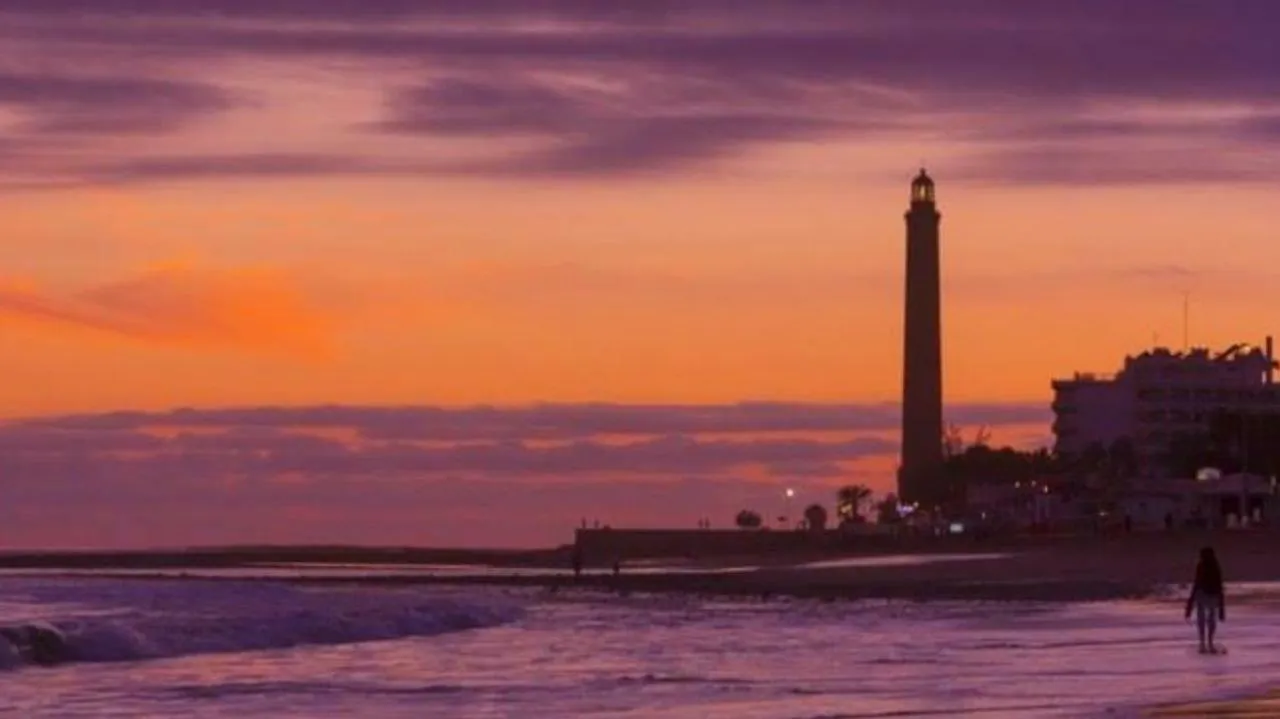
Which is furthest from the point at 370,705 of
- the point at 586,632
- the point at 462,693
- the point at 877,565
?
the point at 877,565

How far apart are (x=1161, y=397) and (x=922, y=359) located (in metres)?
45.9

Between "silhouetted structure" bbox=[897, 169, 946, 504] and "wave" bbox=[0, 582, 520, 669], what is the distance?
84.7 m

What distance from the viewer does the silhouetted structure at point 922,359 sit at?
487 feet

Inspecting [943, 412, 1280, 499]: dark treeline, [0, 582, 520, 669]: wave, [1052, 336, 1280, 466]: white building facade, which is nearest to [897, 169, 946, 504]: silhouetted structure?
[943, 412, 1280, 499]: dark treeline

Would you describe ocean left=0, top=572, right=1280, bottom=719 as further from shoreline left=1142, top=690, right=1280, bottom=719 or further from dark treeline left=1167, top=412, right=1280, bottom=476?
dark treeline left=1167, top=412, right=1280, bottom=476

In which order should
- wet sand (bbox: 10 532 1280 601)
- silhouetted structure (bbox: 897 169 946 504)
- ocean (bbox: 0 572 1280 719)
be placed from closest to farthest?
ocean (bbox: 0 572 1280 719) < wet sand (bbox: 10 532 1280 601) < silhouetted structure (bbox: 897 169 946 504)

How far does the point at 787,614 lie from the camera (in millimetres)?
56656

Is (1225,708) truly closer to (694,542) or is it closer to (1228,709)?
(1228,709)

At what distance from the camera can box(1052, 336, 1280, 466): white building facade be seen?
614 ft

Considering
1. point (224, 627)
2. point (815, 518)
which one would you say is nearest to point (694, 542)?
point (815, 518)

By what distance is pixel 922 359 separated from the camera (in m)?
148

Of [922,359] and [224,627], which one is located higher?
[922,359]

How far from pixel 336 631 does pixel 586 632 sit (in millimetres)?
4843

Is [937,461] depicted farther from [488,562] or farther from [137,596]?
[137,596]
